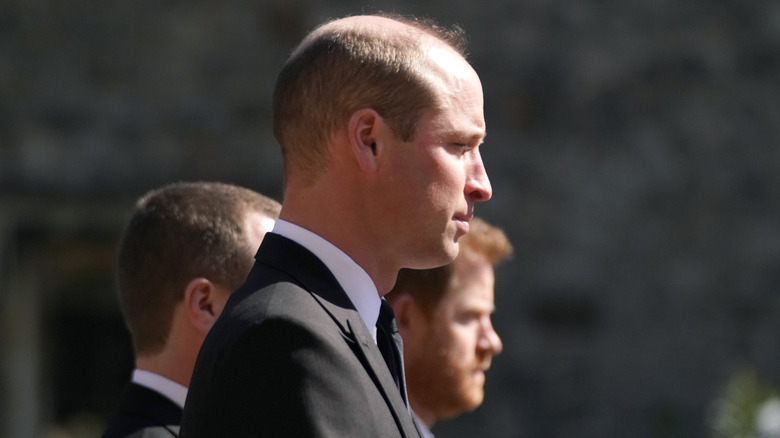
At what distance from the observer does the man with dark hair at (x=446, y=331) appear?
2719mm

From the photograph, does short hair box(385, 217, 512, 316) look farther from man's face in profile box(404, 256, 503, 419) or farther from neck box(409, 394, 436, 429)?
neck box(409, 394, 436, 429)

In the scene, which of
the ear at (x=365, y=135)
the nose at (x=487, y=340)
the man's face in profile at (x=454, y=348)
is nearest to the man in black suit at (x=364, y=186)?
the ear at (x=365, y=135)

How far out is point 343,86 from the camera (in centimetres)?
158

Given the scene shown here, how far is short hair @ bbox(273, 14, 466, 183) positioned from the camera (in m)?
1.57

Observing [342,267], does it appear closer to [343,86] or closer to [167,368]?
[343,86]

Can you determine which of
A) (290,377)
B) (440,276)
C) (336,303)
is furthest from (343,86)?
(440,276)

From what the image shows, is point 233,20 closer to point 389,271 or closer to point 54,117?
point 54,117

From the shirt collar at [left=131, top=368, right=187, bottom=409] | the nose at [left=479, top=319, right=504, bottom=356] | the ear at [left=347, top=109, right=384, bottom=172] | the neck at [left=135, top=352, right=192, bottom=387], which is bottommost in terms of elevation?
the nose at [left=479, top=319, right=504, bottom=356]

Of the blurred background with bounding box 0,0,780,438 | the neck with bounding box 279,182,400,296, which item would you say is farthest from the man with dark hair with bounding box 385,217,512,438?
the blurred background with bounding box 0,0,780,438

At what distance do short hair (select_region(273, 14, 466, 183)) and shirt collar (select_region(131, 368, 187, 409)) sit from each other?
0.77 metres

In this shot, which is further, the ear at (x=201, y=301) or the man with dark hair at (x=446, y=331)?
the man with dark hair at (x=446, y=331)

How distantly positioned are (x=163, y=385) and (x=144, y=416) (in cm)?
8

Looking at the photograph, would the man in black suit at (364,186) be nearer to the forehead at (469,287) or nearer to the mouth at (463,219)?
the mouth at (463,219)

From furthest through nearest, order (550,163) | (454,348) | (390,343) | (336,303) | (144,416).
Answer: (550,163) → (454,348) → (144,416) → (390,343) → (336,303)
